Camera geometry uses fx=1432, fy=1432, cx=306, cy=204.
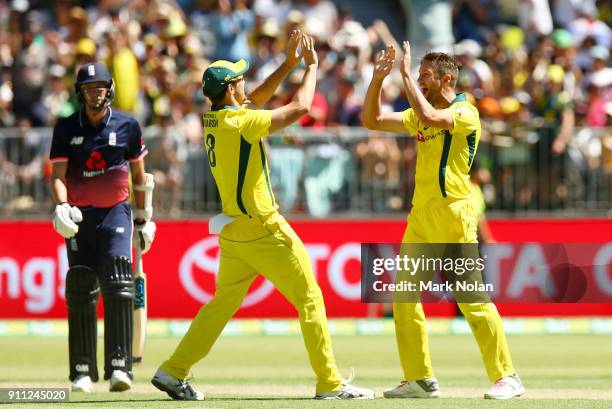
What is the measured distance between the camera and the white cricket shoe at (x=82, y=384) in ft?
39.0

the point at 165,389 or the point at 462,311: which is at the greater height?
the point at 462,311

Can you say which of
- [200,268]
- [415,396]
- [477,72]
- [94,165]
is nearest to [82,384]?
[94,165]

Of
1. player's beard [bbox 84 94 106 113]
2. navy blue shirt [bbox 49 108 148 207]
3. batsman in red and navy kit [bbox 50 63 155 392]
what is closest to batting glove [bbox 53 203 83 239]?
batsman in red and navy kit [bbox 50 63 155 392]

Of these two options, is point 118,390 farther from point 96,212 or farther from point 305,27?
point 305,27

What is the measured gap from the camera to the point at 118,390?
11961 millimetres

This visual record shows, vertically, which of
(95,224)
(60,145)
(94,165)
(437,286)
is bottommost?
(437,286)

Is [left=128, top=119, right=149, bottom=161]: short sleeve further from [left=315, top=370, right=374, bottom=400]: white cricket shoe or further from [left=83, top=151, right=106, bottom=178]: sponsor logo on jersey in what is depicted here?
[left=315, top=370, right=374, bottom=400]: white cricket shoe

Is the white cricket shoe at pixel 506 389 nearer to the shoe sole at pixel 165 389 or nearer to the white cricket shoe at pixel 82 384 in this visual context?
the shoe sole at pixel 165 389

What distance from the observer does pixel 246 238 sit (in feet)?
36.1

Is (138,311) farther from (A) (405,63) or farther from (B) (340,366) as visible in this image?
(A) (405,63)

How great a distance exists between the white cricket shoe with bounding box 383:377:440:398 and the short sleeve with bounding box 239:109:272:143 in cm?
229

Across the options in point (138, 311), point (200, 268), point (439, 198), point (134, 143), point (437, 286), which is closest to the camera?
point (439, 198)

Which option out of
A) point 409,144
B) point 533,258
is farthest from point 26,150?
point 533,258

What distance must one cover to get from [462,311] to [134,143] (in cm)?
316
